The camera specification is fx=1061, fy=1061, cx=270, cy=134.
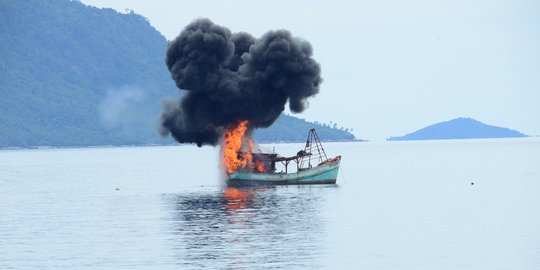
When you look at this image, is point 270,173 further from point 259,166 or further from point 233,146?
point 233,146

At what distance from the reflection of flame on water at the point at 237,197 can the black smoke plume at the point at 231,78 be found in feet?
34.6

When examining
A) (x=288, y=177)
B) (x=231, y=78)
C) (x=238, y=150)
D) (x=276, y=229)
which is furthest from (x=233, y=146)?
(x=276, y=229)

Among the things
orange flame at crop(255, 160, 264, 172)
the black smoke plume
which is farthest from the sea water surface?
the black smoke plume

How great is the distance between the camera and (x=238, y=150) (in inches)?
5743

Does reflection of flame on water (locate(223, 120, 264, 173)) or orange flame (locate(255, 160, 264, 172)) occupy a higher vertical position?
reflection of flame on water (locate(223, 120, 264, 173))

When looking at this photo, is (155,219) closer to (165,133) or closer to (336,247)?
(336,247)

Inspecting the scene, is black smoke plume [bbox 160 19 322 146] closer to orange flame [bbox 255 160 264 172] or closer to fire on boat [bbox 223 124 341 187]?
fire on boat [bbox 223 124 341 187]

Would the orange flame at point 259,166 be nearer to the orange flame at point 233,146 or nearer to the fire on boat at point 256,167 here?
the fire on boat at point 256,167

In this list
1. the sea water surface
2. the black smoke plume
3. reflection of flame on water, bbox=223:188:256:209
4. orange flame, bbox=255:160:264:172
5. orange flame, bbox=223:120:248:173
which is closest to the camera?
the sea water surface

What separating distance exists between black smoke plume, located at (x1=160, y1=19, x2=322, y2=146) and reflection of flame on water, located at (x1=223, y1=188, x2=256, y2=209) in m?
10.6

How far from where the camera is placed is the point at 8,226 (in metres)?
103

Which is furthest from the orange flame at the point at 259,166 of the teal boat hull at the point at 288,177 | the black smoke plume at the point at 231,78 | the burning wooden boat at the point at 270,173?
the black smoke plume at the point at 231,78

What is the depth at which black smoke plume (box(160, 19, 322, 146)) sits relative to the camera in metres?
146

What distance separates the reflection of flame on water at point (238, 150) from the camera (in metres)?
144
